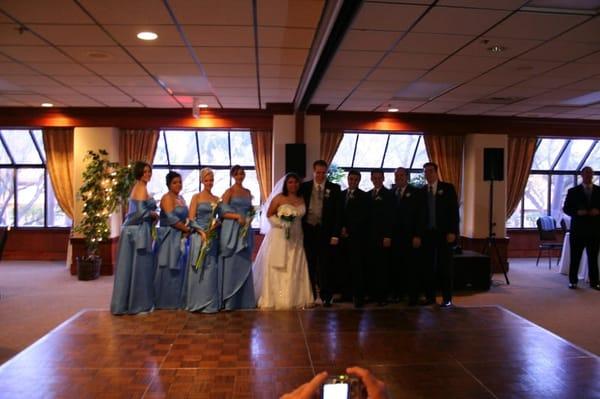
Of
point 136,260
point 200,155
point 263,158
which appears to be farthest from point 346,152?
point 136,260

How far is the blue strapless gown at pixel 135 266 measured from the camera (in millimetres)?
5117

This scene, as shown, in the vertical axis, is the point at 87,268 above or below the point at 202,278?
below

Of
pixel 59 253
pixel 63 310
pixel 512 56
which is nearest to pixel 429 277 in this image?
pixel 512 56

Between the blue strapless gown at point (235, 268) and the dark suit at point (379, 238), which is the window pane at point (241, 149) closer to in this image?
the dark suit at point (379, 238)

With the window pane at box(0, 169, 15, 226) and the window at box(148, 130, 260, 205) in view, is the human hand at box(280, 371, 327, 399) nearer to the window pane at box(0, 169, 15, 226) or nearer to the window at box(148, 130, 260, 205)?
the window at box(148, 130, 260, 205)

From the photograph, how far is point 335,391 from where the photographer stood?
129 cm

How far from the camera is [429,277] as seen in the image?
600cm

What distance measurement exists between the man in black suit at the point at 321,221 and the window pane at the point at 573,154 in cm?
745

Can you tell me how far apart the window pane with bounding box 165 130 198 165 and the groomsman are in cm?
502

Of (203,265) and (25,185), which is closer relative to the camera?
(203,265)

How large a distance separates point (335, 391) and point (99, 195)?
24.6ft

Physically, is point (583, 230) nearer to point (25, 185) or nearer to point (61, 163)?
point (61, 163)

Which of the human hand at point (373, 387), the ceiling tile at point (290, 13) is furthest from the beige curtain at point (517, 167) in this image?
the human hand at point (373, 387)

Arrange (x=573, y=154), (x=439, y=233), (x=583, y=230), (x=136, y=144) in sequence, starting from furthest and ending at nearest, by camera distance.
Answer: (x=573, y=154) → (x=136, y=144) → (x=583, y=230) → (x=439, y=233)
